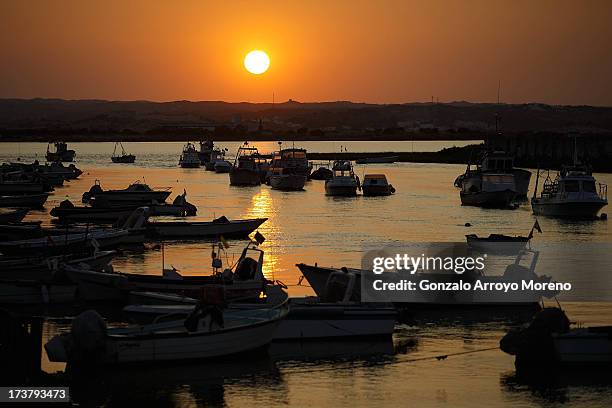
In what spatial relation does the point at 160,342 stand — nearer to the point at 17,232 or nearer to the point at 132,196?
the point at 17,232

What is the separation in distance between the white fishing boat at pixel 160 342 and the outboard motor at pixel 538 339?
205 inches

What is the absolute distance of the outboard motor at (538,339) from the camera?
840 inches

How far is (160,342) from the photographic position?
21.2 metres

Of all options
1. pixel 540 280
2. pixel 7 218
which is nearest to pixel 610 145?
pixel 7 218

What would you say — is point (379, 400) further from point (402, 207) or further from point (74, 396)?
point (402, 207)

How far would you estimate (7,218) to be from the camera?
50.1m

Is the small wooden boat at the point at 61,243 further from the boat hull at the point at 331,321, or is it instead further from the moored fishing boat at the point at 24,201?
the moored fishing boat at the point at 24,201

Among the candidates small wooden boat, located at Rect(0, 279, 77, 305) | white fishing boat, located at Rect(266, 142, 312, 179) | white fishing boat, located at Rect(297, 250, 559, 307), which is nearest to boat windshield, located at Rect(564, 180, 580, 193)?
white fishing boat, located at Rect(297, 250, 559, 307)

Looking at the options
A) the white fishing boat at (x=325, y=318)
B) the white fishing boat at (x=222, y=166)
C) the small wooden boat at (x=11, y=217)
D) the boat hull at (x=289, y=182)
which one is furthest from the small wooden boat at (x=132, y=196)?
the white fishing boat at (x=222, y=166)

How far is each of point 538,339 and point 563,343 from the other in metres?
0.51

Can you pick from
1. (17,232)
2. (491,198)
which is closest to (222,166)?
(491,198)

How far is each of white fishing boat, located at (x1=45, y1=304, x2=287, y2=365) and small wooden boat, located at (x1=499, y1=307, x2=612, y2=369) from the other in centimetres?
556

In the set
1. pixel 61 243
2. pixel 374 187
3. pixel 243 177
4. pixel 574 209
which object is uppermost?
pixel 243 177

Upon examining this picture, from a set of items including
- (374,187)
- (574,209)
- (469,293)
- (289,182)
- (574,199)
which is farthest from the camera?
(289,182)
